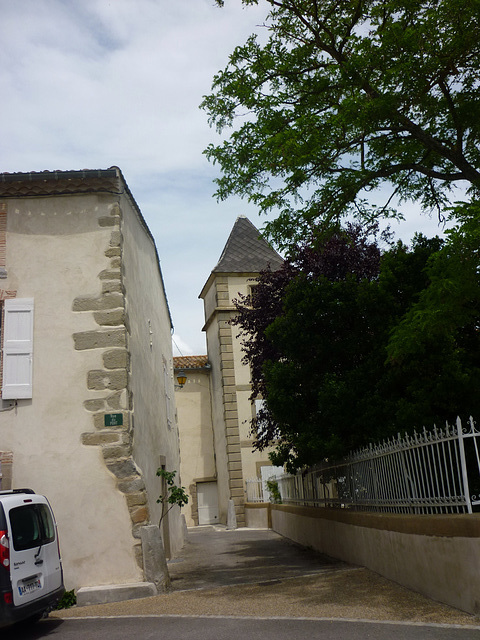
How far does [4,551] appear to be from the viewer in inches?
237

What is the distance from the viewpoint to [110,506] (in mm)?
8523

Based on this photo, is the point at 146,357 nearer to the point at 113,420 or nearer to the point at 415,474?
the point at 113,420

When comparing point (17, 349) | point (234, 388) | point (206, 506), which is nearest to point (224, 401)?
point (234, 388)

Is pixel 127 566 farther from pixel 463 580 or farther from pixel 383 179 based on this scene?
pixel 383 179

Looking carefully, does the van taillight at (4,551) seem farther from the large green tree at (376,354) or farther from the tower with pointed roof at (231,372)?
the tower with pointed roof at (231,372)

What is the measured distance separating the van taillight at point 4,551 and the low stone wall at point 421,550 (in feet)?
13.7

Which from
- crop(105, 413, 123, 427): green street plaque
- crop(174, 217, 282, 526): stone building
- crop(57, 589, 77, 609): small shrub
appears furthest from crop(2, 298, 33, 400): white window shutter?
→ crop(174, 217, 282, 526): stone building

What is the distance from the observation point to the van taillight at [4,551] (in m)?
5.97

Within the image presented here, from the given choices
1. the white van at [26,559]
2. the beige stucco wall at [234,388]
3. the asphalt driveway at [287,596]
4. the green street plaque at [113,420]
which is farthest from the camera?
the beige stucco wall at [234,388]

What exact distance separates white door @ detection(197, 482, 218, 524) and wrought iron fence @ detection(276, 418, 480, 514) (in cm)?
1478

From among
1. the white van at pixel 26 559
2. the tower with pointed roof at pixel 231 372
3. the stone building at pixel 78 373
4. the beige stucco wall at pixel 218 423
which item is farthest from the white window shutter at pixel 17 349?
the beige stucco wall at pixel 218 423

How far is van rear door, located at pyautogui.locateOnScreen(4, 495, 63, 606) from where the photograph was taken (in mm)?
6127

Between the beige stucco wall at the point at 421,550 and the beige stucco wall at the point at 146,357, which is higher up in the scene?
the beige stucco wall at the point at 146,357

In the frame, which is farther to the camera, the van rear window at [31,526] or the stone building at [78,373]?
the stone building at [78,373]
